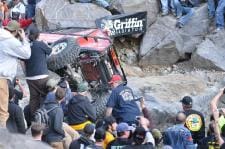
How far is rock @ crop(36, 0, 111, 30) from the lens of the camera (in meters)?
17.8

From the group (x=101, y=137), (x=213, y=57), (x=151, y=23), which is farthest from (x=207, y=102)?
(x=101, y=137)

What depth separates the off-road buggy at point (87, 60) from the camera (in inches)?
456

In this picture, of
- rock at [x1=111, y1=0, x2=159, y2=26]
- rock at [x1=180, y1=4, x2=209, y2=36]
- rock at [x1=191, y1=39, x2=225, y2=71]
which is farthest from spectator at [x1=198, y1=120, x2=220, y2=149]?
rock at [x1=111, y1=0, x2=159, y2=26]

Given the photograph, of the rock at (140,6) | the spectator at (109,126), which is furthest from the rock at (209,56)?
the spectator at (109,126)

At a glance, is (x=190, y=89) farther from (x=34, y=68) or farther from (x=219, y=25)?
(x=34, y=68)

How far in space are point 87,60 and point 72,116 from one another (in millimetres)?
2747

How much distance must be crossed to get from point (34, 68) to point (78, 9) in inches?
322

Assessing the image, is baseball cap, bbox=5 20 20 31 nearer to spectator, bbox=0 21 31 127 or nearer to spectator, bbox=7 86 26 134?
spectator, bbox=0 21 31 127

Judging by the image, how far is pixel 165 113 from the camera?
546 inches

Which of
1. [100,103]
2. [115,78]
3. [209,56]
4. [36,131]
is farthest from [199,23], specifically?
[36,131]

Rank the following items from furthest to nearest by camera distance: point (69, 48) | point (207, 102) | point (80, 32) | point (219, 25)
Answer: point (219, 25) → point (207, 102) → point (80, 32) → point (69, 48)

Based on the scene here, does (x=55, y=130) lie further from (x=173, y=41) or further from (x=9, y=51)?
(x=173, y=41)

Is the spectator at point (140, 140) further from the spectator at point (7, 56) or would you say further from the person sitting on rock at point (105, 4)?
the person sitting on rock at point (105, 4)

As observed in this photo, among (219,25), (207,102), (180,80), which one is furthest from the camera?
(219,25)
